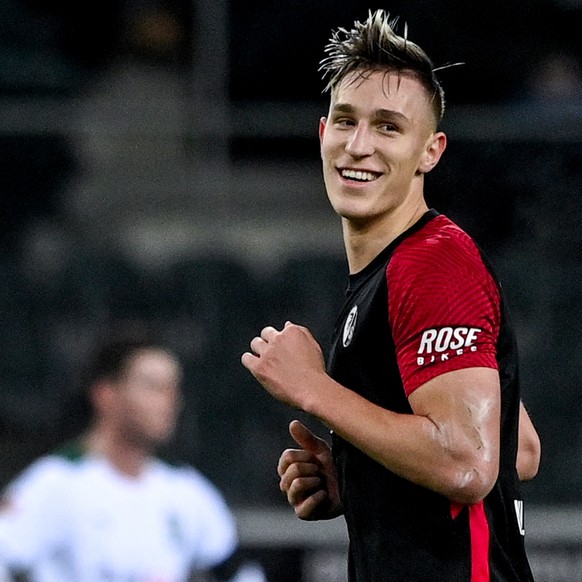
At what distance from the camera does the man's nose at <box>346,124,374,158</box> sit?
2908 mm

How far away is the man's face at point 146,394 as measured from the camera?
6.67 metres

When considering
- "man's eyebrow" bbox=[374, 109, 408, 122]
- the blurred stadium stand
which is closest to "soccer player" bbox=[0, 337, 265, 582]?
the blurred stadium stand

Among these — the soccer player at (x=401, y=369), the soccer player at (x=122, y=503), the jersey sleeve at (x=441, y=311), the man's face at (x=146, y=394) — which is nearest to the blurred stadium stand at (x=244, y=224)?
the soccer player at (x=122, y=503)

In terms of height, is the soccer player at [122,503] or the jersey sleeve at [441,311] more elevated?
the jersey sleeve at [441,311]

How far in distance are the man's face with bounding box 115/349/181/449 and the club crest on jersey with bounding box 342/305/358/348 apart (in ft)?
12.7

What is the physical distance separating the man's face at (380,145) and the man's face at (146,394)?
12.5ft

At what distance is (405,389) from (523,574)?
532 millimetres

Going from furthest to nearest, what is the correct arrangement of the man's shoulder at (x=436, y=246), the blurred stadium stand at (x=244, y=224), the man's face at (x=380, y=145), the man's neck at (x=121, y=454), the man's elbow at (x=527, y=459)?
the blurred stadium stand at (x=244, y=224)
the man's neck at (x=121, y=454)
the man's elbow at (x=527, y=459)
the man's face at (x=380, y=145)
the man's shoulder at (x=436, y=246)

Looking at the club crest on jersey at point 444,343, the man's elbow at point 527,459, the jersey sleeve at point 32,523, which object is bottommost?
the jersey sleeve at point 32,523

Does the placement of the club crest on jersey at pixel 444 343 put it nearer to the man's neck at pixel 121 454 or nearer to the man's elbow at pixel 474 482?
the man's elbow at pixel 474 482

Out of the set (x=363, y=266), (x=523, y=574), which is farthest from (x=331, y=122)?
(x=523, y=574)

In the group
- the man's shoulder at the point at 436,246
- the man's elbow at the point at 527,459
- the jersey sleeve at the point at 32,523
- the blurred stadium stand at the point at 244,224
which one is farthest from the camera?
the blurred stadium stand at the point at 244,224

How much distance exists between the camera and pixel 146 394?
6.69 m

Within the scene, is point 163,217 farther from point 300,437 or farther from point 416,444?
point 416,444
